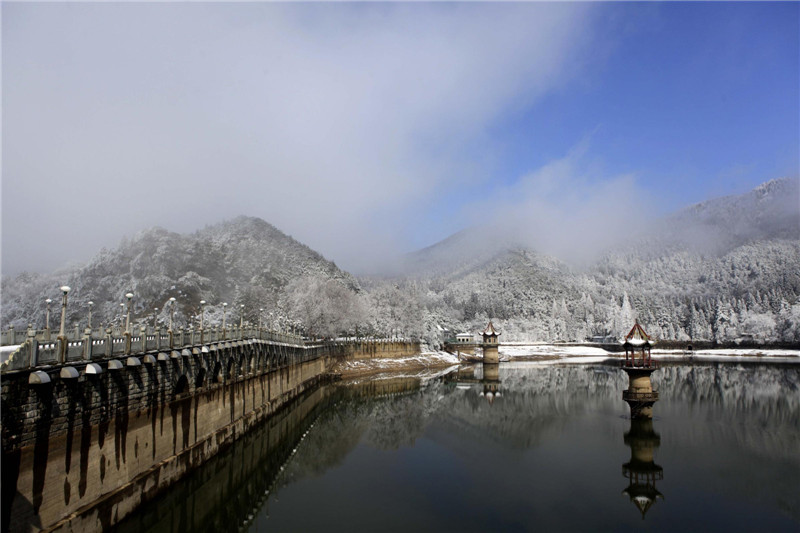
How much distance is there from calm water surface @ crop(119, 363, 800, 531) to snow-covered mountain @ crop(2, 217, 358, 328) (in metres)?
74.9

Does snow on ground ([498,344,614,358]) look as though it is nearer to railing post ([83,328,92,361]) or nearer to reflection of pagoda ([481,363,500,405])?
reflection of pagoda ([481,363,500,405])

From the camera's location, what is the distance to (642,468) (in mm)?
30516

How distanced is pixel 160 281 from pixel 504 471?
442 feet

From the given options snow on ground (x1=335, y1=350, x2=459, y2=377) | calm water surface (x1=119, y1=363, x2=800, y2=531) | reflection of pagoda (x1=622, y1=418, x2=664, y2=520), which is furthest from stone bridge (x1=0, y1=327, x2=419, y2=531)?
snow on ground (x1=335, y1=350, x2=459, y2=377)

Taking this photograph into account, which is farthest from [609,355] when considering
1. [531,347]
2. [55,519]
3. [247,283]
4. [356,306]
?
[55,519]

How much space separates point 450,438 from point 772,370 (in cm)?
8443

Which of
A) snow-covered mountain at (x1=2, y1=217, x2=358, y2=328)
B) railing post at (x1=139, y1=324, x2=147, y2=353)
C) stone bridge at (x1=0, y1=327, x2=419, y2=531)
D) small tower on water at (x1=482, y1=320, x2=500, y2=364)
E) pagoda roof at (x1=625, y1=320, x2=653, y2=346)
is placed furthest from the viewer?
snow-covered mountain at (x1=2, y1=217, x2=358, y2=328)

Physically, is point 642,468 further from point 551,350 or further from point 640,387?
point 551,350

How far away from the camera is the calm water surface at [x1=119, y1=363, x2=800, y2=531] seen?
2322 centimetres

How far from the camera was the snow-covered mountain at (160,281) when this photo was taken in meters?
128

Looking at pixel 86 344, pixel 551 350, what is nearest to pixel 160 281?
pixel 551 350

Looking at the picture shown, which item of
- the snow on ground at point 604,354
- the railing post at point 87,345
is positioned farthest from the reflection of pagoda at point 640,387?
the snow on ground at point 604,354

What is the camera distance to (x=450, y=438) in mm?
41594

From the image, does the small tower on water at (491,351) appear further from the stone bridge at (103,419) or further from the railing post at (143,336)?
the railing post at (143,336)
